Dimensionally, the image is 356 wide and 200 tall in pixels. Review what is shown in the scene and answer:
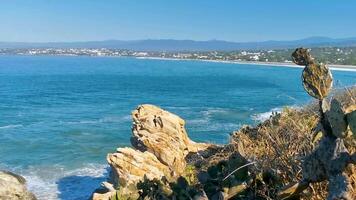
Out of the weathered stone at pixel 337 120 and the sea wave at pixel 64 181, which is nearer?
the weathered stone at pixel 337 120

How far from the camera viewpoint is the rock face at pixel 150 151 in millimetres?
16516

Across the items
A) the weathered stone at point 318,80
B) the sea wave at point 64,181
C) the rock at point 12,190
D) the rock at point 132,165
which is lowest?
the sea wave at point 64,181

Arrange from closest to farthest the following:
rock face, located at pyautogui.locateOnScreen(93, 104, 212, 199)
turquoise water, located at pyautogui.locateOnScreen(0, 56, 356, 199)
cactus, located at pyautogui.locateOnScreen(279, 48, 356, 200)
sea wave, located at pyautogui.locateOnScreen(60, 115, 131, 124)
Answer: cactus, located at pyautogui.locateOnScreen(279, 48, 356, 200) < rock face, located at pyautogui.locateOnScreen(93, 104, 212, 199) < turquoise water, located at pyautogui.locateOnScreen(0, 56, 356, 199) < sea wave, located at pyautogui.locateOnScreen(60, 115, 131, 124)

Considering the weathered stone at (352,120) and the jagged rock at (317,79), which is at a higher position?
the jagged rock at (317,79)

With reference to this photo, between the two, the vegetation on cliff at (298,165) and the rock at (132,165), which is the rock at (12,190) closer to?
the rock at (132,165)

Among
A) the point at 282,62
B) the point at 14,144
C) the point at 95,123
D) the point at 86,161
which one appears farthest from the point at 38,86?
the point at 282,62

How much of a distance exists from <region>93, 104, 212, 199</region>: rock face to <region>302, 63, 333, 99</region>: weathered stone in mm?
9410

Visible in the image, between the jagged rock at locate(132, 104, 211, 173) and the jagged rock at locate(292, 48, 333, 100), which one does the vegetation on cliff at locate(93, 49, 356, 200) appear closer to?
the jagged rock at locate(292, 48, 333, 100)

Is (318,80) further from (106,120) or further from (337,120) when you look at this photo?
(106,120)

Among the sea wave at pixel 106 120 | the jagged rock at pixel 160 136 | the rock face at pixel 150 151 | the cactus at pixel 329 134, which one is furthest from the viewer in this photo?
the sea wave at pixel 106 120

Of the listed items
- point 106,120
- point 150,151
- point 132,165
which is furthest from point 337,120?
point 106,120

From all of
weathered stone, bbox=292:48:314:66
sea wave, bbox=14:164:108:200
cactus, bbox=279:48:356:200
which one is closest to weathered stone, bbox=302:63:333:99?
cactus, bbox=279:48:356:200

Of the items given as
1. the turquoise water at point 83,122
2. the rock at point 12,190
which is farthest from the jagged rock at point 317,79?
the rock at point 12,190

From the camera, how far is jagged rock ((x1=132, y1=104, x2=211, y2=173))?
60.9ft
